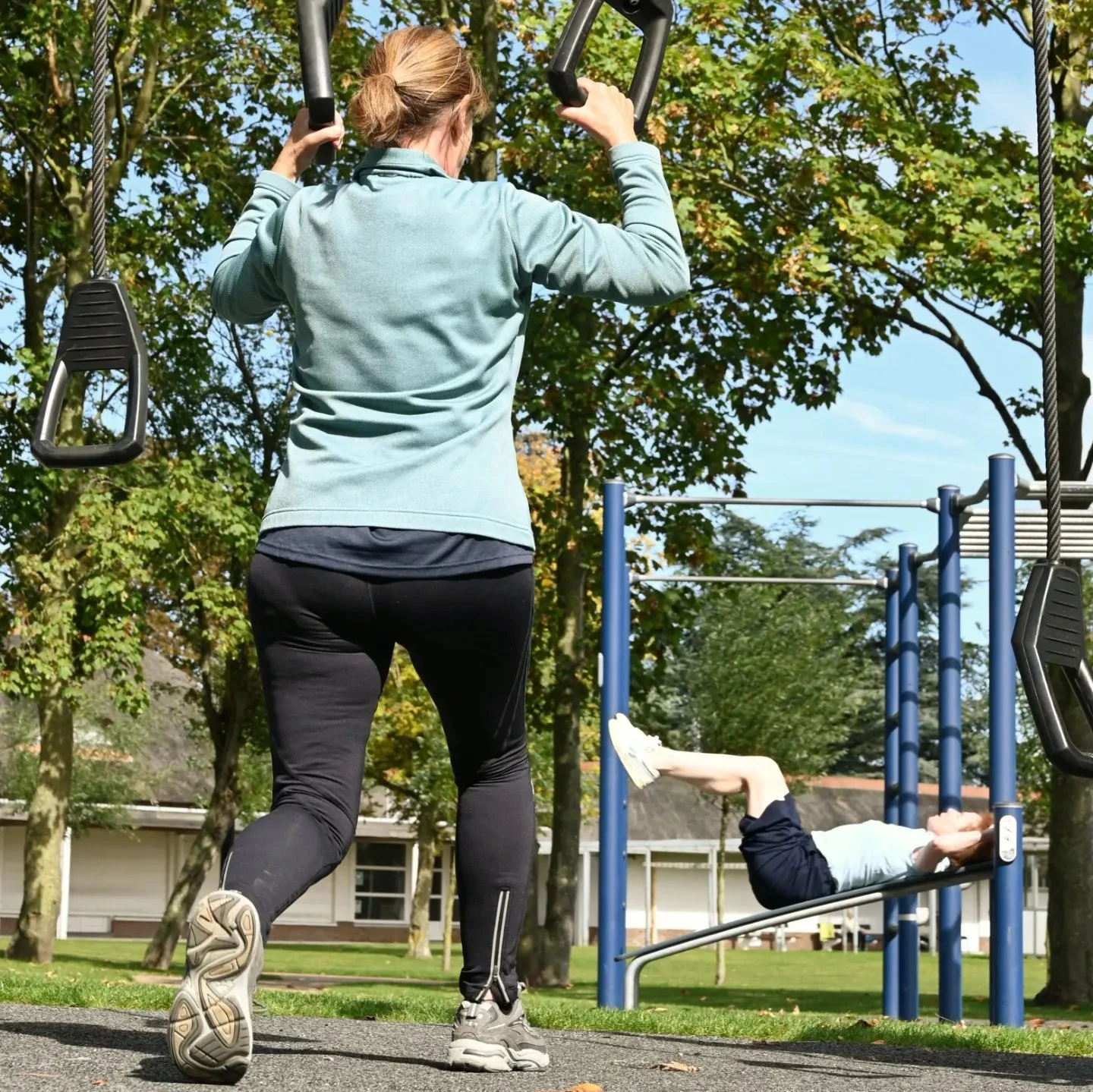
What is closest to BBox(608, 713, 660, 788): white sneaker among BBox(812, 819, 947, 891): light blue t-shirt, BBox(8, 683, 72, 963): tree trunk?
BBox(812, 819, 947, 891): light blue t-shirt

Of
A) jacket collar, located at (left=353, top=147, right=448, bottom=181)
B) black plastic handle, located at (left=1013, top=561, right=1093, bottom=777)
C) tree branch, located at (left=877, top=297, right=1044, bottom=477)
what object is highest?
tree branch, located at (left=877, top=297, right=1044, bottom=477)

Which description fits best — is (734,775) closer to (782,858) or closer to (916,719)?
(782,858)

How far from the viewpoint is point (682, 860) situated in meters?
54.4

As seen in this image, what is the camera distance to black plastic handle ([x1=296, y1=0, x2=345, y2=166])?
3432 millimetres

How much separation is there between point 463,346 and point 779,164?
16185 millimetres

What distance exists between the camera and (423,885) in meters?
35.4

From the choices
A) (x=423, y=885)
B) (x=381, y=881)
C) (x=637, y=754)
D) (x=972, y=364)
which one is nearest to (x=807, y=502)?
(x=637, y=754)

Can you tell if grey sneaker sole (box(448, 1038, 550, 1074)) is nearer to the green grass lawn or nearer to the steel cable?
the steel cable

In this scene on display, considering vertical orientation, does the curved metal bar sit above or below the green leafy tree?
below

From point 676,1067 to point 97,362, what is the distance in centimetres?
191

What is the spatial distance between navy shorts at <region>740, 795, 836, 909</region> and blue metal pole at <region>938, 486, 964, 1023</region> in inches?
187

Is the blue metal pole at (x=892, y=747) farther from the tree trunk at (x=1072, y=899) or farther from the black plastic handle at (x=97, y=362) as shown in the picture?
the black plastic handle at (x=97, y=362)

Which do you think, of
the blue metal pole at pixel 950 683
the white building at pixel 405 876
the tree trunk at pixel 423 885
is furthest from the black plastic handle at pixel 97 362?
the white building at pixel 405 876

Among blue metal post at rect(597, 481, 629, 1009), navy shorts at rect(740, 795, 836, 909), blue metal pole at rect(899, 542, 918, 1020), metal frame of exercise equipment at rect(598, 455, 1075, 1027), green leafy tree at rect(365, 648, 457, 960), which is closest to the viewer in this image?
navy shorts at rect(740, 795, 836, 909)
